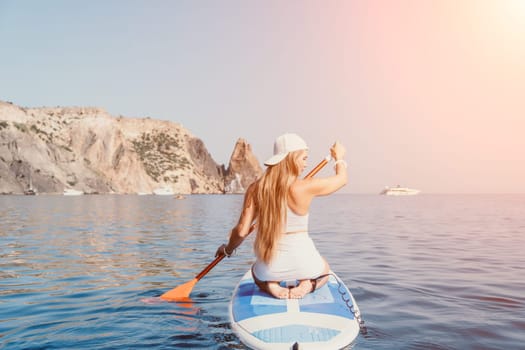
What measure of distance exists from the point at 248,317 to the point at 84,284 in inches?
218

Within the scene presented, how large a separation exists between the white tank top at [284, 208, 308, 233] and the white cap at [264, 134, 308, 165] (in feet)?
1.88

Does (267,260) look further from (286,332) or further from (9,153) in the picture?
(9,153)

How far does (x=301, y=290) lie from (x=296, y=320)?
553mm

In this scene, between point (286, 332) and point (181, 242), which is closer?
point (286, 332)

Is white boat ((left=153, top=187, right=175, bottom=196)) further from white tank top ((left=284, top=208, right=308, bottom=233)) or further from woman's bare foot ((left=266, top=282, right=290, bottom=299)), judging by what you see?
white tank top ((left=284, top=208, right=308, bottom=233))

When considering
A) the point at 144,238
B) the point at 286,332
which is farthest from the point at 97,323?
the point at 144,238

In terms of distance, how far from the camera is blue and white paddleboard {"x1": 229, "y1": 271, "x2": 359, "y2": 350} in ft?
15.7

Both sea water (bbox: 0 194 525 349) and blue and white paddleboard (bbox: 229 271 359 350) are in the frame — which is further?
sea water (bbox: 0 194 525 349)

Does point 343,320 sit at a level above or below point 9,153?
below

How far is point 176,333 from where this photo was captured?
6117 mm

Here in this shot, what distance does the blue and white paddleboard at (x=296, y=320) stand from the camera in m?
4.77

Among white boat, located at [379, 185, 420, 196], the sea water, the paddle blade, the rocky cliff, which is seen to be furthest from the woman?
white boat, located at [379, 185, 420, 196]

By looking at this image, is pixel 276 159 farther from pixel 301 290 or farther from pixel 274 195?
pixel 301 290

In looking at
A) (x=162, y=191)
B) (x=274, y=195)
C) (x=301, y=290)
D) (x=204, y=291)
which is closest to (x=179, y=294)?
(x=204, y=291)
